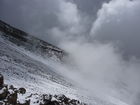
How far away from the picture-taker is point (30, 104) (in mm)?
21484

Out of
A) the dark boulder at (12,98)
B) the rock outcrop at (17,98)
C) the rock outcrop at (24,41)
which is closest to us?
the dark boulder at (12,98)

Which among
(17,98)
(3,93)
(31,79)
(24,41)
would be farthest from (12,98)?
(24,41)

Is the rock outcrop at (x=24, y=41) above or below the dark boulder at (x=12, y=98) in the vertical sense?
above

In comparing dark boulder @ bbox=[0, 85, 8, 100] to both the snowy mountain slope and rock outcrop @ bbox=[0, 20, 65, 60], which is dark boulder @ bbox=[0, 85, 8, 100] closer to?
the snowy mountain slope

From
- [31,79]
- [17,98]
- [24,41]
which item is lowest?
[17,98]

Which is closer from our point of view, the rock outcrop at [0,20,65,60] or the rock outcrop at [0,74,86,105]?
the rock outcrop at [0,74,86,105]

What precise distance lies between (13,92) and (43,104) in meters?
4.07

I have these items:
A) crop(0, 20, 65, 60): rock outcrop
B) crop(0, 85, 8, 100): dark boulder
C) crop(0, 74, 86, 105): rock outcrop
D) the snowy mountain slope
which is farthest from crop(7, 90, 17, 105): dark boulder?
crop(0, 20, 65, 60): rock outcrop

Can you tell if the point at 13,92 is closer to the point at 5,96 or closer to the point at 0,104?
the point at 5,96

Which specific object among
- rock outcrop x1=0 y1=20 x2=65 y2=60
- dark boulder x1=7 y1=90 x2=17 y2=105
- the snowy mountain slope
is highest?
rock outcrop x1=0 y1=20 x2=65 y2=60

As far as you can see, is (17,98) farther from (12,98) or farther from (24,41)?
(24,41)

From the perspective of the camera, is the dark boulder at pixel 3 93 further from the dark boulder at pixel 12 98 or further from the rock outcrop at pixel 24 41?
the rock outcrop at pixel 24 41

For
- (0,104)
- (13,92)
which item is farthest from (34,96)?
(0,104)

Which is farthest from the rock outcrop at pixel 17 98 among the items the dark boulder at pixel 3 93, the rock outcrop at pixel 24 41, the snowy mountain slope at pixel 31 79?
the rock outcrop at pixel 24 41
